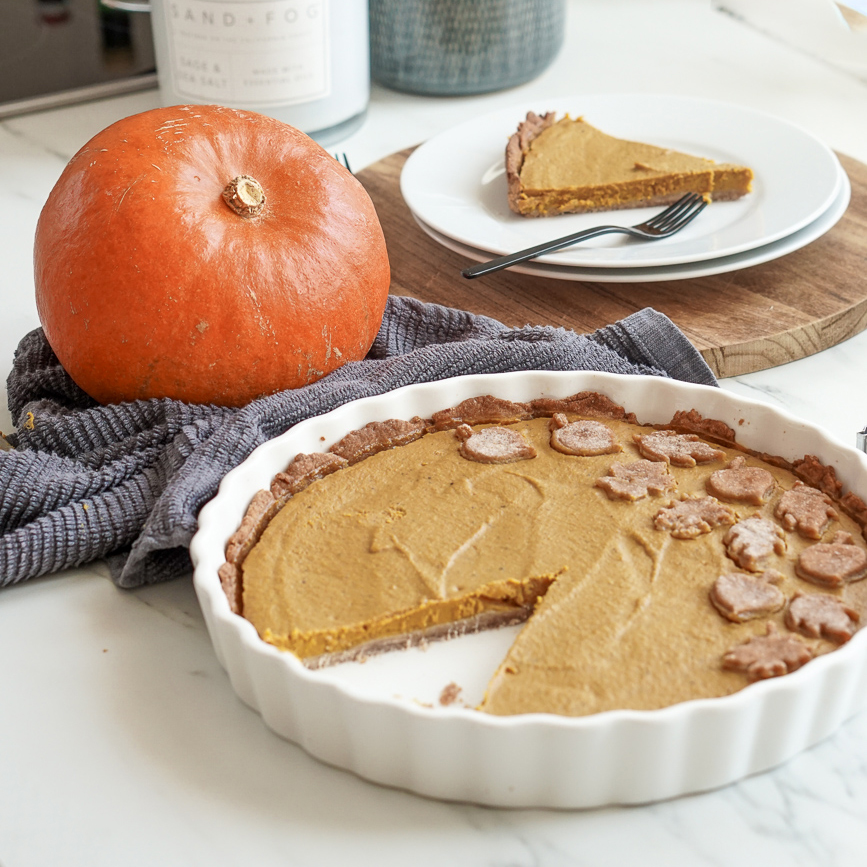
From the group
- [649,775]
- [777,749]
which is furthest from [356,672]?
[777,749]

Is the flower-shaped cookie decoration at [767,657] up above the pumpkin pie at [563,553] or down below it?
above

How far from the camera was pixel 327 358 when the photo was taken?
166cm

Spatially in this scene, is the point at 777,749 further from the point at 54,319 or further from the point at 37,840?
the point at 54,319

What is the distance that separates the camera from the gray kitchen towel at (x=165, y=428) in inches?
56.1

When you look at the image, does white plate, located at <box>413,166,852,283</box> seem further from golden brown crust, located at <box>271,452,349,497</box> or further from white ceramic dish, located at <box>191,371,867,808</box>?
white ceramic dish, located at <box>191,371,867,808</box>

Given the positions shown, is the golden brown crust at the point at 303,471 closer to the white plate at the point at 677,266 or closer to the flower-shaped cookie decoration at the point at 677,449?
the flower-shaped cookie decoration at the point at 677,449

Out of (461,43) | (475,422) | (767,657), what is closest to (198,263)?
(475,422)

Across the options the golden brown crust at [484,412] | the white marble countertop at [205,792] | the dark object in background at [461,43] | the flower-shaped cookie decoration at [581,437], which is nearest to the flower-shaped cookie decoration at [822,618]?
the white marble countertop at [205,792]

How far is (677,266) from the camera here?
2.04 metres

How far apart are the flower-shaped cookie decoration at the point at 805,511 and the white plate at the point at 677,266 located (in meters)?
0.68

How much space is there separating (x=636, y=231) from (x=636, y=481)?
80 centimetres

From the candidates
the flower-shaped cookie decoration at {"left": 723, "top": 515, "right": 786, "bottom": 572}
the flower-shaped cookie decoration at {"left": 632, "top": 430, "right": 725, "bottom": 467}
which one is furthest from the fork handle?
the flower-shaped cookie decoration at {"left": 723, "top": 515, "right": 786, "bottom": 572}

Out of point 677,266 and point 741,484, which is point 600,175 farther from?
point 741,484

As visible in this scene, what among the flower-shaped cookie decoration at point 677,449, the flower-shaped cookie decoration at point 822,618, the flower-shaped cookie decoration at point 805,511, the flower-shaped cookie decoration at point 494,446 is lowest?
the flower-shaped cookie decoration at point 494,446
